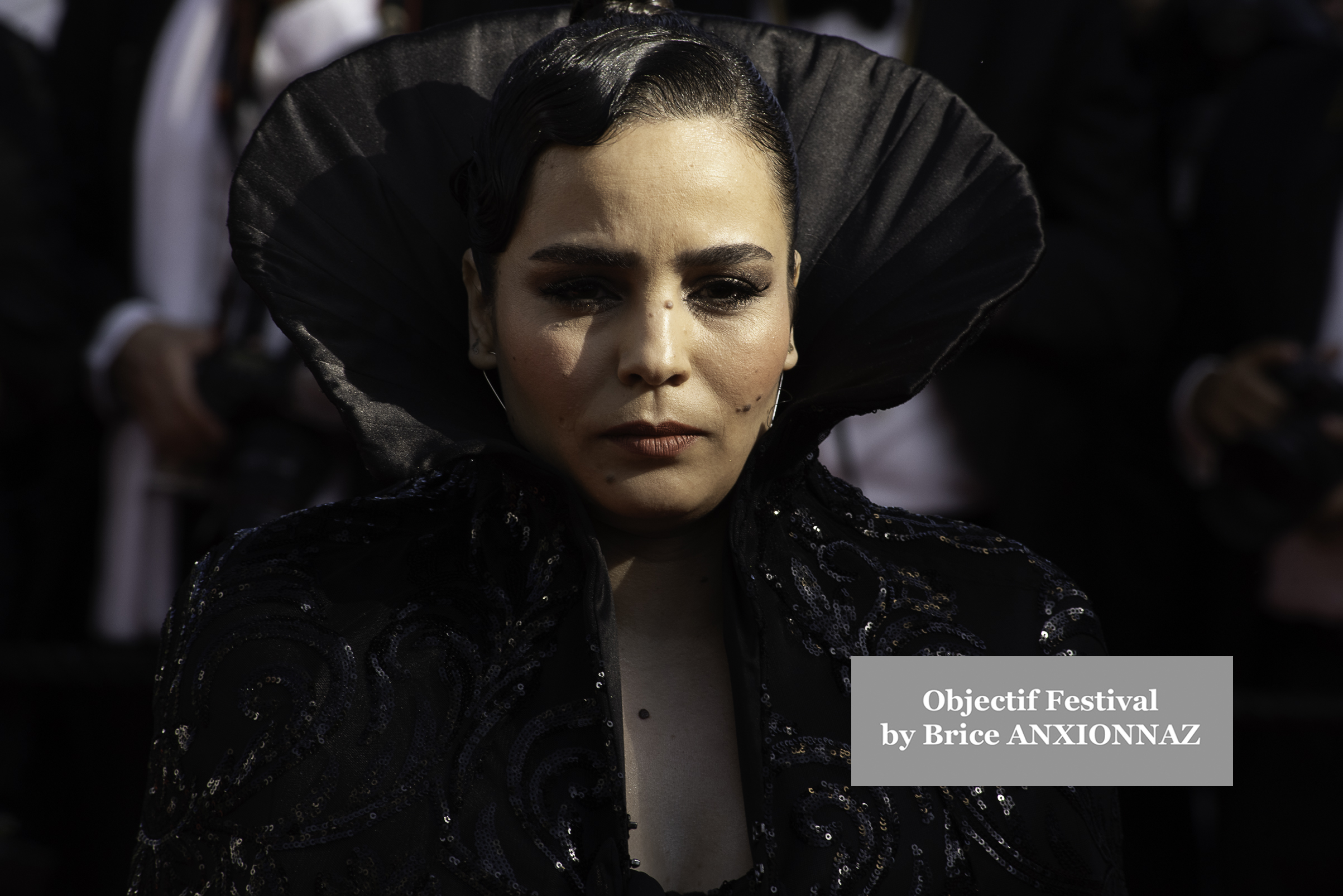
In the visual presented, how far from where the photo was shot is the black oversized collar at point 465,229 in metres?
1.86

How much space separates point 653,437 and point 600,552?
0.15 meters

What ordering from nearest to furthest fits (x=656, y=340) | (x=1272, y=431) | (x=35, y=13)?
(x=656, y=340) → (x=1272, y=431) → (x=35, y=13)

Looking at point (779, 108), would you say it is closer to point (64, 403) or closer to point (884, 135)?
point (884, 135)

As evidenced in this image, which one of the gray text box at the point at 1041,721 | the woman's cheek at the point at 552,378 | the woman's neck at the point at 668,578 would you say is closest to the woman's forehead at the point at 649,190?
the woman's cheek at the point at 552,378

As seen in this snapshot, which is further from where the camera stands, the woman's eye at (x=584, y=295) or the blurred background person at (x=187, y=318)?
the blurred background person at (x=187, y=318)

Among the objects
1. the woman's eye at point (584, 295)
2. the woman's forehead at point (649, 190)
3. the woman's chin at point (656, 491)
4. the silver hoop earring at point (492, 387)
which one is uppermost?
the woman's forehead at point (649, 190)

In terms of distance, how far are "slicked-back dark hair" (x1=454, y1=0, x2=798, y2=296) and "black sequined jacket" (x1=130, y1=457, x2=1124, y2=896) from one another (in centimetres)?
33

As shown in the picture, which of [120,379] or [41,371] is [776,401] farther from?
[41,371]

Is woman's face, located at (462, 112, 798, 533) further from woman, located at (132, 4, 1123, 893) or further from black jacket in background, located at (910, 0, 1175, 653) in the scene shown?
black jacket in background, located at (910, 0, 1175, 653)

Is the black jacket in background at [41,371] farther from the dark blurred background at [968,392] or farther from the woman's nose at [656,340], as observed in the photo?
the woman's nose at [656,340]

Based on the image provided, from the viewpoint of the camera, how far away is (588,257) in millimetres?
1716

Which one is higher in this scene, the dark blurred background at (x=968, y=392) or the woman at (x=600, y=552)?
the dark blurred background at (x=968, y=392)

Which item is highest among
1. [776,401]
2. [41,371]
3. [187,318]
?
[187,318]

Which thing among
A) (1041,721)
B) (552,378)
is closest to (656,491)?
(552,378)
